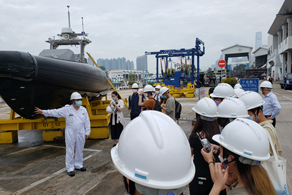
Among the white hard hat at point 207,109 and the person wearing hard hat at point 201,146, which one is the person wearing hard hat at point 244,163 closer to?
the person wearing hard hat at point 201,146

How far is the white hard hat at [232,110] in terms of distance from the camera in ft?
8.74

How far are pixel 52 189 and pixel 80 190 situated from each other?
0.47 metres

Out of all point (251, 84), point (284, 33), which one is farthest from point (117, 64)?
point (251, 84)

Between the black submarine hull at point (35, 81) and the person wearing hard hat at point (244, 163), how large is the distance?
13.6ft

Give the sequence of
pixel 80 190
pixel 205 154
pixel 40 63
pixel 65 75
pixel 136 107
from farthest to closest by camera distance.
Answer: pixel 136 107
pixel 65 75
pixel 40 63
pixel 80 190
pixel 205 154

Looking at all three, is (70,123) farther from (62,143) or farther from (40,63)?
(62,143)

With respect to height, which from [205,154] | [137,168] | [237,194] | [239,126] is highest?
[239,126]

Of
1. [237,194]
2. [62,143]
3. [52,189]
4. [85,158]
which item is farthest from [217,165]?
[62,143]

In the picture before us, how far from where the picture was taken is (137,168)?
120cm

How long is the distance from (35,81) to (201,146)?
390 centimetres

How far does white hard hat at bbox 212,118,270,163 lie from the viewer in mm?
1459

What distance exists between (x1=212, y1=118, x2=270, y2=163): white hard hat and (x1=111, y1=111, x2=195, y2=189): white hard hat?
1.45 ft

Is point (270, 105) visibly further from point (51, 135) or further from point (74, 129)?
point (51, 135)

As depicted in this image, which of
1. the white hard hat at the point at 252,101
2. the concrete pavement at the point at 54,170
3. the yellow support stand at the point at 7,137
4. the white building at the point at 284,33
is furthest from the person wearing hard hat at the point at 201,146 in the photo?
the white building at the point at 284,33
